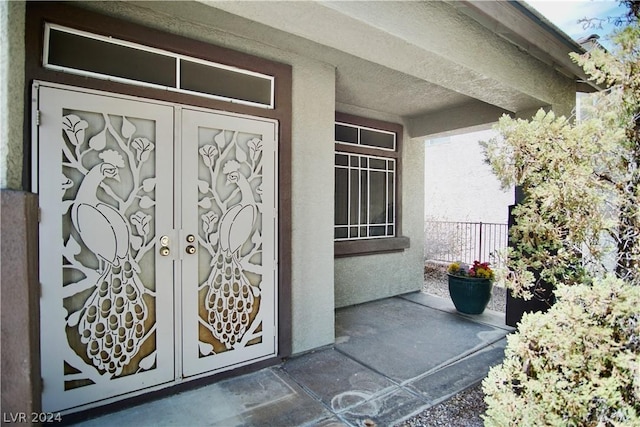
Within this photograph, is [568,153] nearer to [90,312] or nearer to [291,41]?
[291,41]

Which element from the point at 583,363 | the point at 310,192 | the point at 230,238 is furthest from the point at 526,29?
the point at 230,238

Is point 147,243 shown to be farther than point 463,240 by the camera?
No

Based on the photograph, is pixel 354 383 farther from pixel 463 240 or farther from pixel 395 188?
pixel 463 240

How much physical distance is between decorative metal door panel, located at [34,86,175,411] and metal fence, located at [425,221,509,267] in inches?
332

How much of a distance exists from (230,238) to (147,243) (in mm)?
764

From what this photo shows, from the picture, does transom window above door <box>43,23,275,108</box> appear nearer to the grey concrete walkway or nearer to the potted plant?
the grey concrete walkway

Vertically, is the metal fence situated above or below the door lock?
below

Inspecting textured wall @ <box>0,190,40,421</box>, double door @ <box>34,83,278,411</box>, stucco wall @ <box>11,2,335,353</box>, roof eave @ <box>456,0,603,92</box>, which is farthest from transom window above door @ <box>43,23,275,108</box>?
roof eave @ <box>456,0,603,92</box>

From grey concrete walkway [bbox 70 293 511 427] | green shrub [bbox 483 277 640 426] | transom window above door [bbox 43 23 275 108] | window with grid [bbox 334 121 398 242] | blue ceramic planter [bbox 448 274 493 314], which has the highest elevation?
transom window above door [bbox 43 23 275 108]

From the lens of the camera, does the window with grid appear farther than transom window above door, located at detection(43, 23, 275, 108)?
Yes

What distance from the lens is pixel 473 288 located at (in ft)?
17.4

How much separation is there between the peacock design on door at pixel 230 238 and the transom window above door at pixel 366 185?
2.30 m

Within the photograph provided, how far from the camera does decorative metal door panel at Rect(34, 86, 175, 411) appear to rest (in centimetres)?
256

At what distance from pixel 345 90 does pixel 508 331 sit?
4.31 meters
